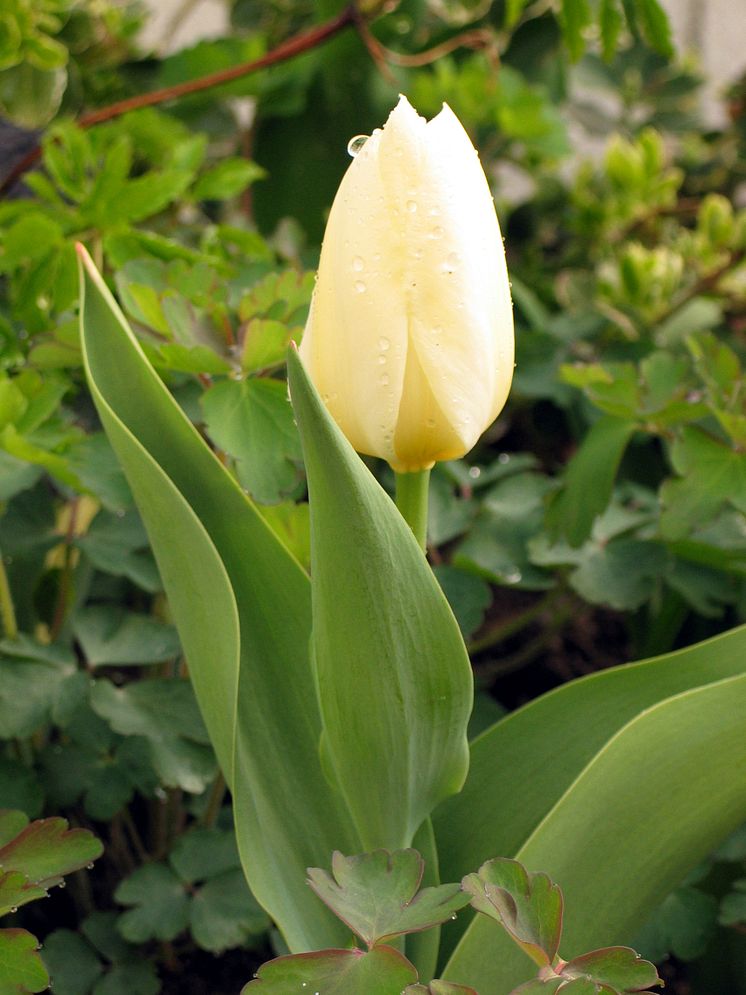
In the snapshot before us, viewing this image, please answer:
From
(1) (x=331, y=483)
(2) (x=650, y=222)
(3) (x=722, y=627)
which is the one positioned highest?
(1) (x=331, y=483)

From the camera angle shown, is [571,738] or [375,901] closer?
[375,901]

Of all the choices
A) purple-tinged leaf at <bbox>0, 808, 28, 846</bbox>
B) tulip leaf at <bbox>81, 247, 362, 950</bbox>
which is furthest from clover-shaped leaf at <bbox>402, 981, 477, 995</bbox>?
purple-tinged leaf at <bbox>0, 808, 28, 846</bbox>

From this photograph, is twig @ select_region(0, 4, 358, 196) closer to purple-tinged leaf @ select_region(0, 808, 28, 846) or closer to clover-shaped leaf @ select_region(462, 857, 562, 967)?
purple-tinged leaf @ select_region(0, 808, 28, 846)

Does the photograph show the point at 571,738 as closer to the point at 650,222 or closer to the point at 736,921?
the point at 736,921

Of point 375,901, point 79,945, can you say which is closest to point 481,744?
point 375,901

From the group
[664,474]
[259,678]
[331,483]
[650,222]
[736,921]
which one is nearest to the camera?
[331,483]

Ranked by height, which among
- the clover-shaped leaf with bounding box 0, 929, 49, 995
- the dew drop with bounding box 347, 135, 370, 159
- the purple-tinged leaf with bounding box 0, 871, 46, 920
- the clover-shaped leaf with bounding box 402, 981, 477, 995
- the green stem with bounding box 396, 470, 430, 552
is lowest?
the clover-shaped leaf with bounding box 402, 981, 477, 995

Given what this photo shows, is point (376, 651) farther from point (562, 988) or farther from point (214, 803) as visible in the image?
point (214, 803)

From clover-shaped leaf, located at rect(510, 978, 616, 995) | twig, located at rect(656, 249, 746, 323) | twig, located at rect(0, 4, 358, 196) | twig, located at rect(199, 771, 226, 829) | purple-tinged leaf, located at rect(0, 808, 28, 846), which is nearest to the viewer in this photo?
clover-shaped leaf, located at rect(510, 978, 616, 995)
